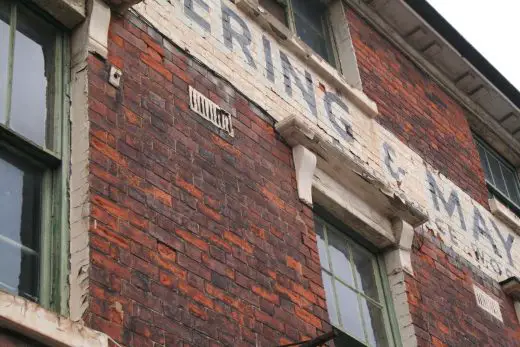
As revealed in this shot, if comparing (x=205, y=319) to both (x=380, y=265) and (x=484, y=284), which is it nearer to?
(x=380, y=265)

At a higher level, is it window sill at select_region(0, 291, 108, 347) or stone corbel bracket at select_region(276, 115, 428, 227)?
stone corbel bracket at select_region(276, 115, 428, 227)

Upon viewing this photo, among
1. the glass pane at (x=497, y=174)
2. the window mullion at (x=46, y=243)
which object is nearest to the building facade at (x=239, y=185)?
the window mullion at (x=46, y=243)

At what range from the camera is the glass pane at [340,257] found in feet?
27.7

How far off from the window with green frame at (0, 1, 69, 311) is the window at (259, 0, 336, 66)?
3.43m

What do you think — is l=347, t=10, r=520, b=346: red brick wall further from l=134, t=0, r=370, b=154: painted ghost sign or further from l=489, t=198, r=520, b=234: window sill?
l=134, t=0, r=370, b=154: painted ghost sign

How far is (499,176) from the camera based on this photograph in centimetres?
1270

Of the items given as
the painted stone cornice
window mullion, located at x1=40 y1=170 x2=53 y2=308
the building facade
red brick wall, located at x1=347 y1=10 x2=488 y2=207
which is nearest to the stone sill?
the building facade

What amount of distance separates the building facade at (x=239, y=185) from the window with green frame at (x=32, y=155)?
0.5 inches

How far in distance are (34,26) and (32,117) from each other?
789mm

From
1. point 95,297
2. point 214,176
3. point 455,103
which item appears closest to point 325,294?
point 214,176

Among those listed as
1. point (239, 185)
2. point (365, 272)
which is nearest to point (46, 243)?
point (239, 185)

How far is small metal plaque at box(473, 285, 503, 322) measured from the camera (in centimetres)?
988

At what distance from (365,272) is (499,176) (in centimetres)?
438

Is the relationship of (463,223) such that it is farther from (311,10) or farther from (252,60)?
(252,60)
